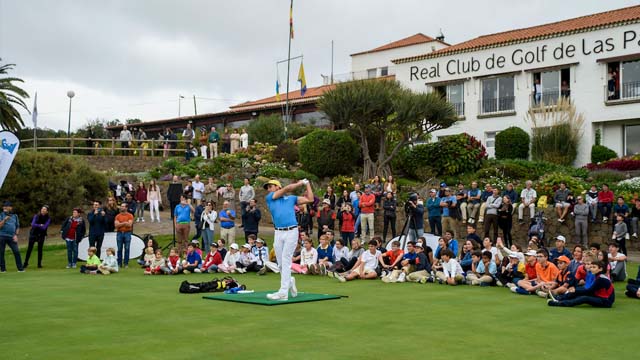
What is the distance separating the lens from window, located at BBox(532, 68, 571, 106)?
37.7 m

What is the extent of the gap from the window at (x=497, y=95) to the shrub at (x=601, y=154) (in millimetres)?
5892

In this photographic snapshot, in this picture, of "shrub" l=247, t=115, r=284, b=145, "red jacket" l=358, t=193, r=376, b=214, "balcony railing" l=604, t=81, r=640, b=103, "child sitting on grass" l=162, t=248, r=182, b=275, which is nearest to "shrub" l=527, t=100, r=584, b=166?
"balcony railing" l=604, t=81, r=640, b=103

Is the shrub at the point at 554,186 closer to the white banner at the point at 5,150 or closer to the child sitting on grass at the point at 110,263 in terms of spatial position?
the child sitting on grass at the point at 110,263

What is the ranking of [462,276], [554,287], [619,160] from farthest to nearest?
[619,160], [462,276], [554,287]

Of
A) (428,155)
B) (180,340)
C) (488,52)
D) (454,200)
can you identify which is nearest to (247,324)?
(180,340)

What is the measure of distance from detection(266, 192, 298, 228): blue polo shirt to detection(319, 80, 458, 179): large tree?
19.2 metres

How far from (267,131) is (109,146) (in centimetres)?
959

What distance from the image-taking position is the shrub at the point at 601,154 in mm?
34469

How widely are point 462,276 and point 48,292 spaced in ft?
29.3

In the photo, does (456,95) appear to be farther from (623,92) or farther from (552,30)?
(623,92)

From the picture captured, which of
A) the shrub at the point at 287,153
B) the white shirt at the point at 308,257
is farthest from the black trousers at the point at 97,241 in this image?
the shrub at the point at 287,153

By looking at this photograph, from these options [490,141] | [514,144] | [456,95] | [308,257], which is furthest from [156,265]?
[456,95]

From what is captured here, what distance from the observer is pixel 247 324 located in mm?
9938

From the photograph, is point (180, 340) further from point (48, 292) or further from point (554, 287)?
point (554, 287)
